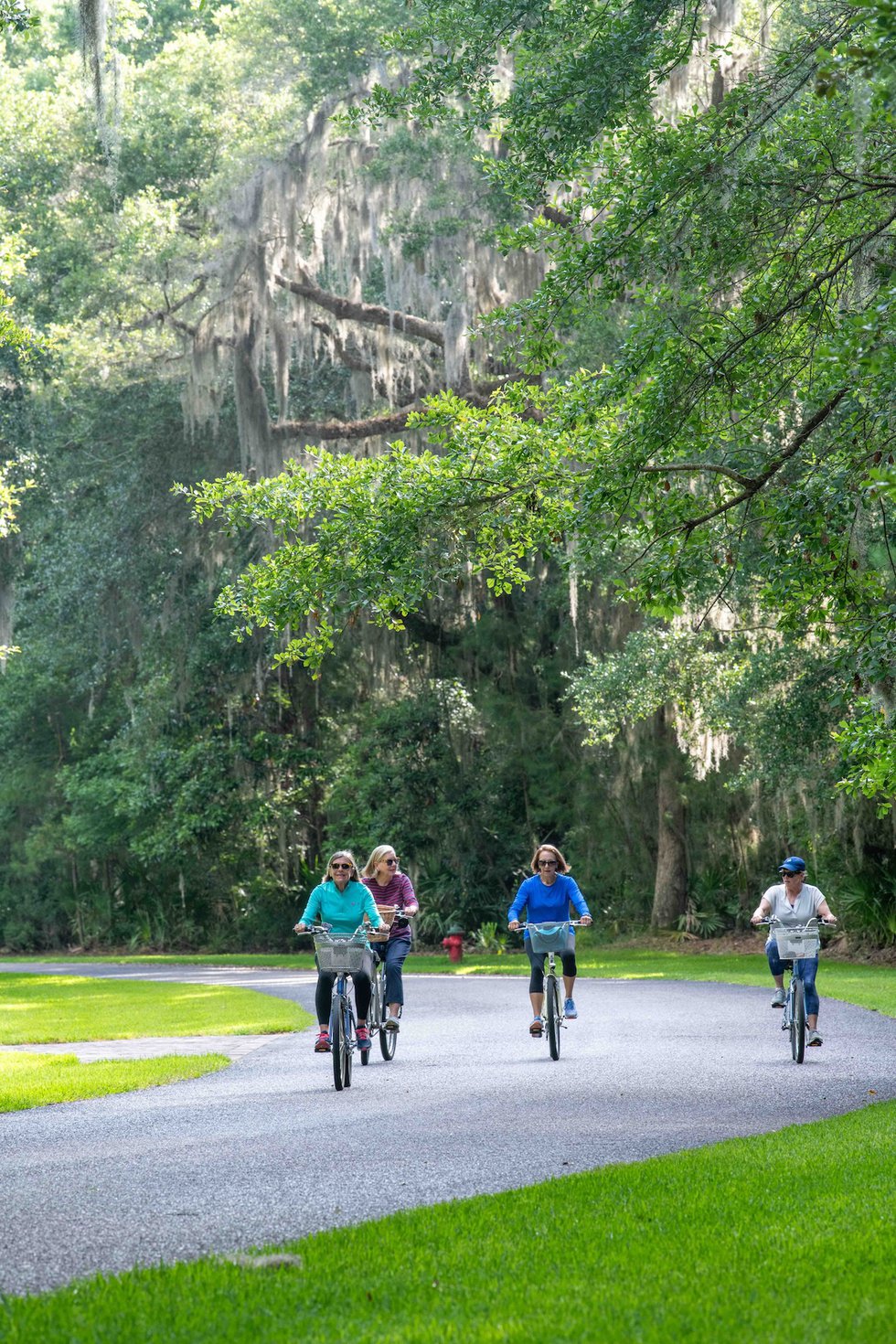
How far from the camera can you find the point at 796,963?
11.5 metres

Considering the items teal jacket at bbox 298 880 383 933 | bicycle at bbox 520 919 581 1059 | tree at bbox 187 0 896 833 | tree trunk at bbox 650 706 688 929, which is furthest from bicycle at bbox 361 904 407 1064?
tree trunk at bbox 650 706 688 929

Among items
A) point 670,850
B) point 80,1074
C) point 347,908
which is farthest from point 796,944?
point 670,850

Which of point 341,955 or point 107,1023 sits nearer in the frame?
point 341,955

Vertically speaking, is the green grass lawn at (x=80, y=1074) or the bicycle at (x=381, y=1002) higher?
the bicycle at (x=381, y=1002)

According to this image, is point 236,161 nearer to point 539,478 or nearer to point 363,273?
point 363,273

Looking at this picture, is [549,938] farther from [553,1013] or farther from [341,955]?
[341,955]

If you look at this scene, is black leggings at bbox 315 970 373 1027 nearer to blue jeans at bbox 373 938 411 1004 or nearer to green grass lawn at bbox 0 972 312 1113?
blue jeans at bbox 373 938 411 1004

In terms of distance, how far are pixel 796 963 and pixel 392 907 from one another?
3219mm

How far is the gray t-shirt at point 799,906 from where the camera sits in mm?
11750

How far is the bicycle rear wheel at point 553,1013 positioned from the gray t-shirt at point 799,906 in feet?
5.91

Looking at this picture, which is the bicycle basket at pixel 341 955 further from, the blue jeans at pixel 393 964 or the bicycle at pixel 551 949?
the bicycle at pixel 551 949

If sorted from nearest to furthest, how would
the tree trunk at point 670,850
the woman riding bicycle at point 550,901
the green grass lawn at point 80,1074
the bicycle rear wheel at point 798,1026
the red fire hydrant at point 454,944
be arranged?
the green grass lawn at point 80,1074 < the bicycle rear wheel at point 798,1026 < the woman riding bicycle at point 550,901 < the red fire hydrant at point 454,944 < the tree trunk at point 670,850

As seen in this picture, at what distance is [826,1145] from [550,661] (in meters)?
24.8

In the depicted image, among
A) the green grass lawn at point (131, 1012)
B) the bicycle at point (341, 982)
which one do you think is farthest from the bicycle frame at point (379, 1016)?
the green grass lawn at point (131, 1012)
